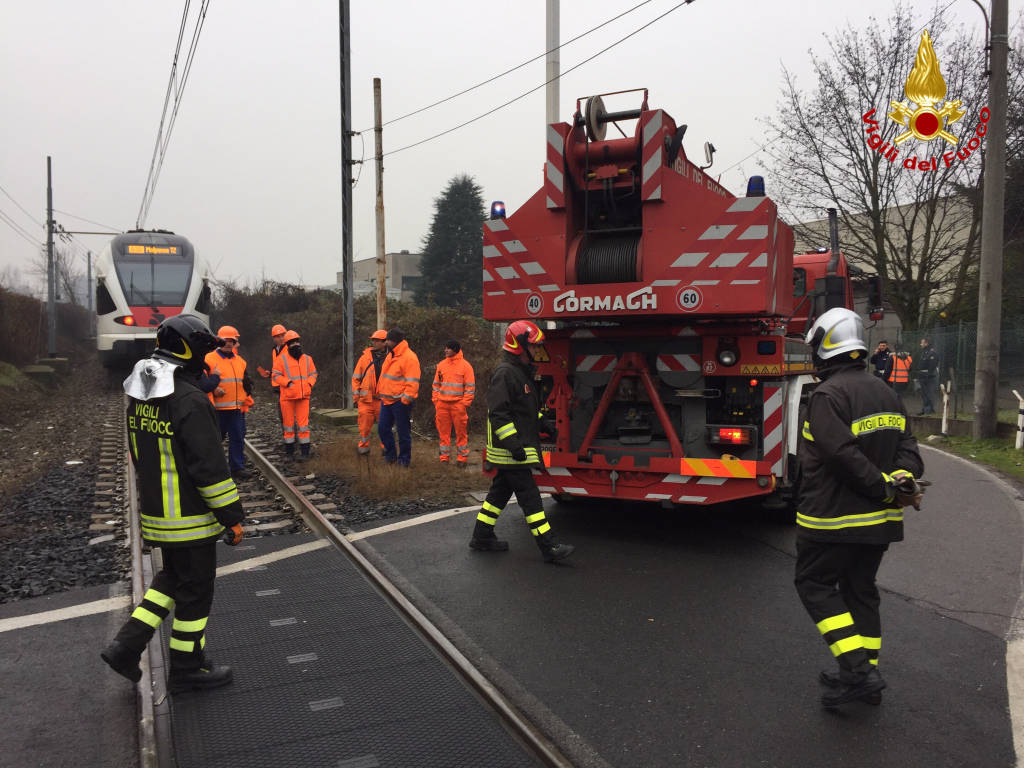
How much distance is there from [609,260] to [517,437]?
5.33 ft

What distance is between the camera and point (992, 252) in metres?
12.8

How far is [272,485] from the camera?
888 cm

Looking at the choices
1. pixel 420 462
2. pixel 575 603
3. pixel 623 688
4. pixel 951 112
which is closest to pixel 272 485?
pixel 420 462

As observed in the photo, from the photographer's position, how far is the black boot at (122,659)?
11.7 feet

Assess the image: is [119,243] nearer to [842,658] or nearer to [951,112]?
[842,658]

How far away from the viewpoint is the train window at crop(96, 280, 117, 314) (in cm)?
1800

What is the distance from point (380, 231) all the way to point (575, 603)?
38.8ft

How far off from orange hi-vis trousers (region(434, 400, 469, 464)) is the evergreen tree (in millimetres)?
30568

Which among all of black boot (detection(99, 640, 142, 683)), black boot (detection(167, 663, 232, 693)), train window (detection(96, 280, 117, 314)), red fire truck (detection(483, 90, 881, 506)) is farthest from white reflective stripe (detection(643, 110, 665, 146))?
train window (detection(96, 280, 117, 314))

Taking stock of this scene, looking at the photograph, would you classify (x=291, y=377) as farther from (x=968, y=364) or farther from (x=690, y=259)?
(x=968, y=364)

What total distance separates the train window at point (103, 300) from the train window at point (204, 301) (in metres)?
1.84

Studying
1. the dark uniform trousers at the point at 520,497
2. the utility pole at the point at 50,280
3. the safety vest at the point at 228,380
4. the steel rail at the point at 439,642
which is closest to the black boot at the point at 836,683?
the steel rail at the point at 439,642

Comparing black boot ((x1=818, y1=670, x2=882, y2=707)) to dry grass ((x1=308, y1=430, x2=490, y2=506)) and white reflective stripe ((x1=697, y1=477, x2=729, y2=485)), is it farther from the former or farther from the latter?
dry grass ((x1=308, y1=430, x2=490, y2=506))
